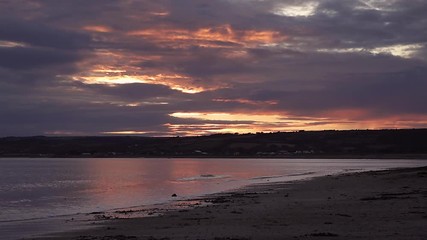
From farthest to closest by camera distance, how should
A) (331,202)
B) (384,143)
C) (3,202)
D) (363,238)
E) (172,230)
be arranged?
(384,143)
(3,202)
(331,202)
(172,230)
(363,238)

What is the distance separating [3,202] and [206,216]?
61.2ft

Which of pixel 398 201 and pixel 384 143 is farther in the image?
pixel 384 143

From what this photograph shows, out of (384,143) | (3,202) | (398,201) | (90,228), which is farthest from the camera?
(384,143)

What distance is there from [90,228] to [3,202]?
17865 mm

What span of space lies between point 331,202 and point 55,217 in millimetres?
13170

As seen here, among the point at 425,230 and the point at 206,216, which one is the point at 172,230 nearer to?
the point at 206,216

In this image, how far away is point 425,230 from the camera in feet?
49.1

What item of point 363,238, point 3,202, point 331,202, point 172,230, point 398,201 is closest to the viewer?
point 363,238

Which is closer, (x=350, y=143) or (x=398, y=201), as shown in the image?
(x=398, y=201)

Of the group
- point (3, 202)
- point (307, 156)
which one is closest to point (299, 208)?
point (3, 202)

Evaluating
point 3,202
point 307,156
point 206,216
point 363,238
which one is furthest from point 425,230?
point 307,156

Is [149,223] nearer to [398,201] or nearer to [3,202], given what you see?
[398,201]

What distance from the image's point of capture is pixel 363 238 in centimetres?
1420

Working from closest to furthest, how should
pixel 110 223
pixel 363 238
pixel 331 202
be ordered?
pixel 363 238 → pixel 110 223 → pixel 331 202
